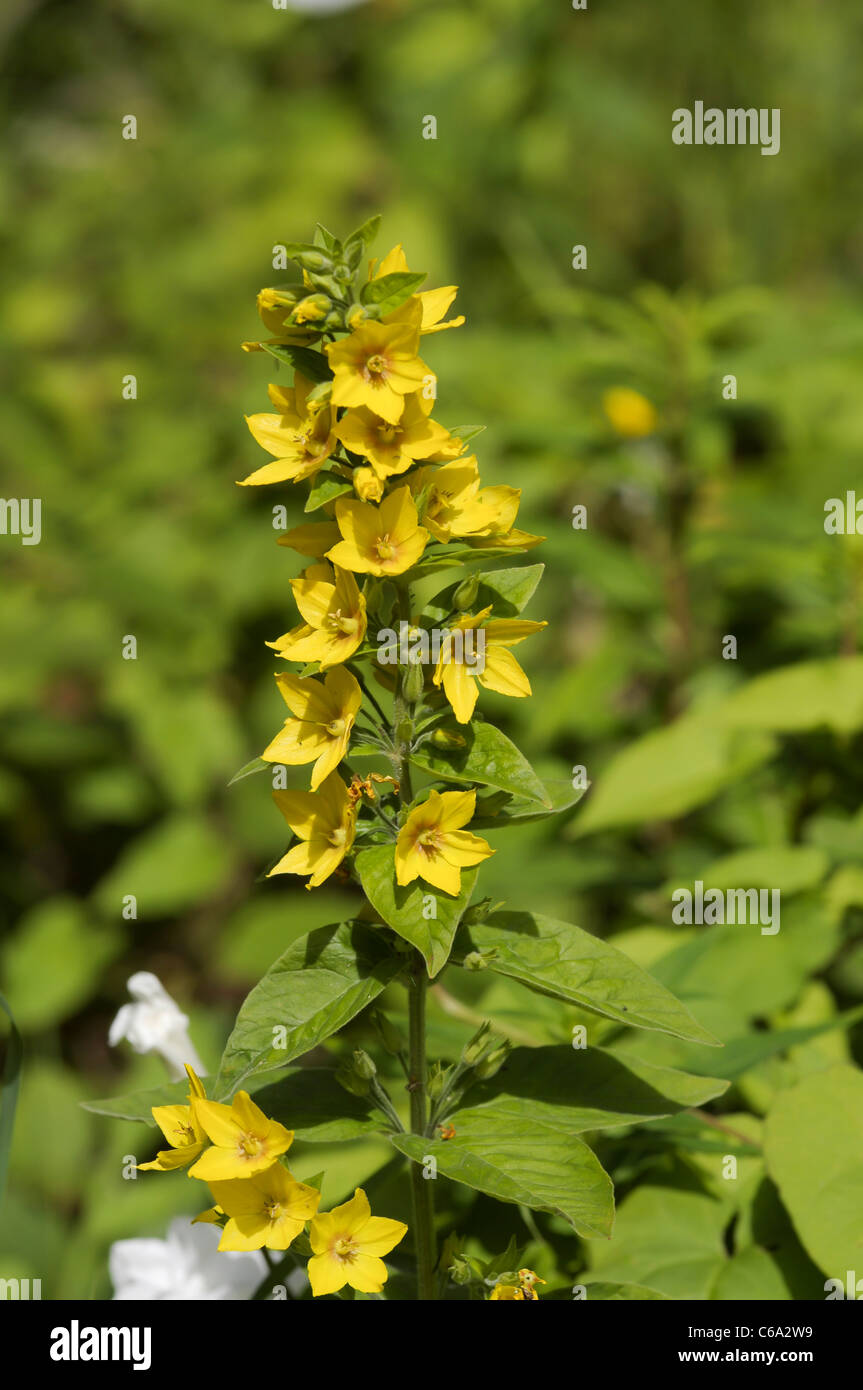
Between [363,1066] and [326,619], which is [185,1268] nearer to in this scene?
[363,1066]

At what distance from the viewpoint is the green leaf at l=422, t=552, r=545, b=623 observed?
2.93ft

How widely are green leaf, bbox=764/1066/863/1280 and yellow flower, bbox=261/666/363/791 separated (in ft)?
1.86

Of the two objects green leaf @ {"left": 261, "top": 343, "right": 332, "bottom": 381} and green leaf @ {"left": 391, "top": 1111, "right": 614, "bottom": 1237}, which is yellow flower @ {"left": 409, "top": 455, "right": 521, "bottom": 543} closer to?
green leaf @ {"left": 261, "top": 343, "right": 332, "bottom": 381}

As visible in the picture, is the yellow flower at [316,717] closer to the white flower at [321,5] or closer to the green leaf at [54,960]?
the green leaf at [54,960]

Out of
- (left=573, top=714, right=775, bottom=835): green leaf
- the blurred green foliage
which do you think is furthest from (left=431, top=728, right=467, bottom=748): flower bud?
(left=573, top=714, right=775, bottom=835): green leaf

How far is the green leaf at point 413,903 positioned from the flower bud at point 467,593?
0.60 feet

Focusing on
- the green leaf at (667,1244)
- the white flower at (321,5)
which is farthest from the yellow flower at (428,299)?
the white flower at (321,5)

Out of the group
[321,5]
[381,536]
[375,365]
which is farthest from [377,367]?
[321,5]

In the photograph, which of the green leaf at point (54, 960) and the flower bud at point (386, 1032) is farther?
the green leaf at point (54, 960)

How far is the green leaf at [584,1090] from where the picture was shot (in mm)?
909

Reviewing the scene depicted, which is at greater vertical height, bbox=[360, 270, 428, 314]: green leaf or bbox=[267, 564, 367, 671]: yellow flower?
bbox=[360, 270, 428, 314]: green leaf

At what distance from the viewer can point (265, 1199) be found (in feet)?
2.70

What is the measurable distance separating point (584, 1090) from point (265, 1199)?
0.26 meters

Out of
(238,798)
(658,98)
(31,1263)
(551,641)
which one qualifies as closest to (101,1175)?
(31,1263)
